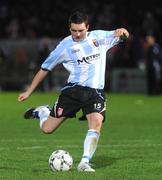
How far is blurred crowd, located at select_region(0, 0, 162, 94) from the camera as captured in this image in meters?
34.3

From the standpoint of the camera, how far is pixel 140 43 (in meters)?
33.9

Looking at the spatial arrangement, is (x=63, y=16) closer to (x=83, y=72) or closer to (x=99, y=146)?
(x=99, y=146)

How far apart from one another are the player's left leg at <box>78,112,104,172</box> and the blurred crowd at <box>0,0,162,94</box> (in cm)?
2297

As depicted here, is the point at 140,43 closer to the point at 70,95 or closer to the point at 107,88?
the point at 107,88

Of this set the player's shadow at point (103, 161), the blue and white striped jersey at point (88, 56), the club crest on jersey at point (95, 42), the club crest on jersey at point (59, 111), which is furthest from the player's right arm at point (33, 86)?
the player's shadow at point (103, 161)

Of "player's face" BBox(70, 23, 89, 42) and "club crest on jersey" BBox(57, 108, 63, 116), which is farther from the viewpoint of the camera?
"club crest on jersey" BBox(57, 108, 63, 116)

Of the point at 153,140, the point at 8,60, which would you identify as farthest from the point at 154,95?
the point at 153,140

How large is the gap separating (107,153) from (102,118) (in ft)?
5.63

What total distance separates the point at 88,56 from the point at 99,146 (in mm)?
2948

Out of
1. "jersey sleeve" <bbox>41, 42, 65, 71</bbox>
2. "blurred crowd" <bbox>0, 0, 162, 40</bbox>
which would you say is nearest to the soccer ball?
"jersey sleeve" <bbox>41, 42, 65, 71</bbox>

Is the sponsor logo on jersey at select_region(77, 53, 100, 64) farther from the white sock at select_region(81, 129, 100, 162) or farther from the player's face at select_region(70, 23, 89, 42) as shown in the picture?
the white sock at select_region(81, 129, 100, 162)

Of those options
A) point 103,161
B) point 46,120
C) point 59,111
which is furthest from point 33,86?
point 103,161

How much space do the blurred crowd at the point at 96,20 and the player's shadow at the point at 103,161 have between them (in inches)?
865

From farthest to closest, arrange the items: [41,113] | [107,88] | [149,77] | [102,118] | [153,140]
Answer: [107,88] < [149,77] < [153,140] < [41,113] < [102,118]
